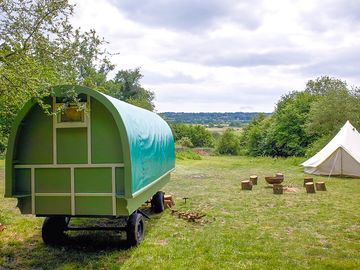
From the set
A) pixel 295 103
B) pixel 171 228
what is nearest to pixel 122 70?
pixel 295 103

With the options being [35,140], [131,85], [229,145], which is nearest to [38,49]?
[35,140]

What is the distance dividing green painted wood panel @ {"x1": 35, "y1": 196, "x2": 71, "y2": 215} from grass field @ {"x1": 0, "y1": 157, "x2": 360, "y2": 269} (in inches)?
29.9

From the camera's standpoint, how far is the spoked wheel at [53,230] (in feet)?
22.9

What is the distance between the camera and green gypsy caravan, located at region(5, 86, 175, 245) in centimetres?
621

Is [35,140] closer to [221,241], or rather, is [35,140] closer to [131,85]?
[221,241]

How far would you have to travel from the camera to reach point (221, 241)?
706cm

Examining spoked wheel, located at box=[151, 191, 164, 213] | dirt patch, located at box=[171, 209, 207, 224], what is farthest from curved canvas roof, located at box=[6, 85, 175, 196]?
spoked wheel, located at box=[151, 191, 164, 213]

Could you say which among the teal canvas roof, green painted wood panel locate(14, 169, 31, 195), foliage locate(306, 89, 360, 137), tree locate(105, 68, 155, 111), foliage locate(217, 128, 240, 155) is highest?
tree locate(105, 68, 155, 111)

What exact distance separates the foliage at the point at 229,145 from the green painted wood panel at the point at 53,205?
4625 centimetres

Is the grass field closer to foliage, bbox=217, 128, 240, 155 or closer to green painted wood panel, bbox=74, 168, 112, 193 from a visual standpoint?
green painted wood panel, bbox=74, 168, 112, 193

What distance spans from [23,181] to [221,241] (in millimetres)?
3930

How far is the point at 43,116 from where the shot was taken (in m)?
6.50

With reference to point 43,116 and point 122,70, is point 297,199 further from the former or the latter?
point 122,70

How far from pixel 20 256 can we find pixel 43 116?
8.34ft
